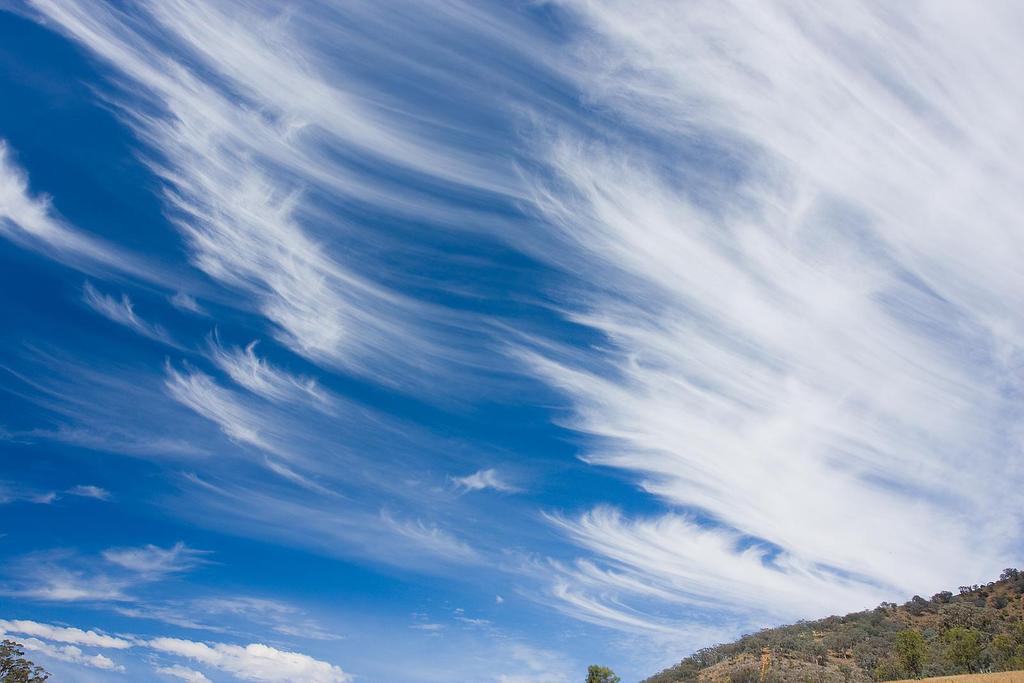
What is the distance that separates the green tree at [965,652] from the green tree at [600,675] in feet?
157

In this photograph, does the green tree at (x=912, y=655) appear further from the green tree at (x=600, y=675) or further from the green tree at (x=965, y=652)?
the green tree at (x=600, y=675)

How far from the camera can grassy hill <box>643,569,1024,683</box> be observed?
65.1m

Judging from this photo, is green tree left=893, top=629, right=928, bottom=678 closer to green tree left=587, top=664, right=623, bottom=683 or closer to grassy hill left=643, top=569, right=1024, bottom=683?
grassy hill left=643, top=569, right=1024, bottom=683

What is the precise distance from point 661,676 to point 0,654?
88272 millimetres

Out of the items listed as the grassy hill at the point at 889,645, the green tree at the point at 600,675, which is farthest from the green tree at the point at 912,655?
the green tree at the point at 600,675

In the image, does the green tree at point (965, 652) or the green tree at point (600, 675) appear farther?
the green tree at point (600, 675)

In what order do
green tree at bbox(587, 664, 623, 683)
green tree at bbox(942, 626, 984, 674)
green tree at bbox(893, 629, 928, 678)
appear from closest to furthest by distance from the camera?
green tree at bbox(942, 626, 984, 674)
green tree at bbox(893, 629, 928, 678)
green tree at bbox(587, 664, 623, 683)

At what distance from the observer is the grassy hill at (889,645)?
65.1 meters

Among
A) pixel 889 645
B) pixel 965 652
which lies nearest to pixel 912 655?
pixel 965 652

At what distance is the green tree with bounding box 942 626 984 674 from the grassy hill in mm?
86

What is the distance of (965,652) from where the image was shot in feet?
212

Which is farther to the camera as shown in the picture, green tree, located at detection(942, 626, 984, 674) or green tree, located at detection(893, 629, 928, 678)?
green tree, located at detection(893, 629, 928, 678)

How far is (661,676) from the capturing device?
335ft

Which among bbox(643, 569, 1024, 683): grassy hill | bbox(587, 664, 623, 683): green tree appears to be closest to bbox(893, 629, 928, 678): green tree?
bbox(643, 569, 1024, 683): grassy hill
